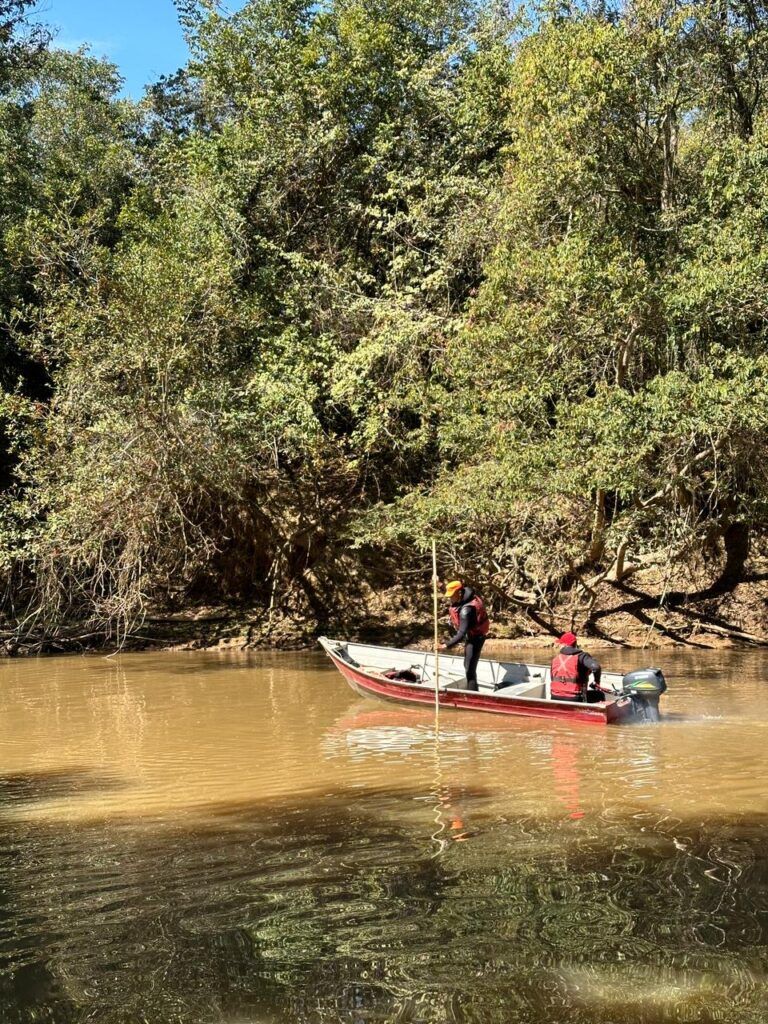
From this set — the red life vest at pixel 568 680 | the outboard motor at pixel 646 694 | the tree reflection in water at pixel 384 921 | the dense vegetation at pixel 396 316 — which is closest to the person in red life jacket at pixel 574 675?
the red life vest at pixel 568 680

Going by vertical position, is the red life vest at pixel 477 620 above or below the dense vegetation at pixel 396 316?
below

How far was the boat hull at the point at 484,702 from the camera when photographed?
1015cm

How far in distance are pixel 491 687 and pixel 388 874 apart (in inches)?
278

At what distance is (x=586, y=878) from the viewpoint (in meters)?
5.36

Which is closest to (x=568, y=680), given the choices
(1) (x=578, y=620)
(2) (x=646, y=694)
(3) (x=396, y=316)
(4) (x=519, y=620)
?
(2) (x=646, y=694)

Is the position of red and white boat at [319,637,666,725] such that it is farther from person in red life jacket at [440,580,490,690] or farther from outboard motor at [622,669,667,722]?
person in red life jacket at [440,580,490,690]

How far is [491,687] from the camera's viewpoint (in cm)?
1241

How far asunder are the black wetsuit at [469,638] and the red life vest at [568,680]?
1.22 m

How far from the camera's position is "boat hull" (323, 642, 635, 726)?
33.3 ft

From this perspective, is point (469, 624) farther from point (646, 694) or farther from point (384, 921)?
point (384, 921)

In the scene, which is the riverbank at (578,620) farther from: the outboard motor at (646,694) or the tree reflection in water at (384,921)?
the tree reflection in water at (384,921)

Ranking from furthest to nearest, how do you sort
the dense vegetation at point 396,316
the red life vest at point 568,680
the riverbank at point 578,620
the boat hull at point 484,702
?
the riverbank at point 578,620 < the dense vegetation at point 396,316 < the red life vest at point 568,680 < the boat hull at point 484,702

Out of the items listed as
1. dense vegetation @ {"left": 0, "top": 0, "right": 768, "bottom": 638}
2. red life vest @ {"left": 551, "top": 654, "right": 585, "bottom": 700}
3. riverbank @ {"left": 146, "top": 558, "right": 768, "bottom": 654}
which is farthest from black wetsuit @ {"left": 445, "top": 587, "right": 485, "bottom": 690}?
riverbank @ {"left": 146, "top": 558, "right": 768, "bottom": 654}

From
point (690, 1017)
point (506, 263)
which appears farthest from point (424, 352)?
point (690, 1017)
